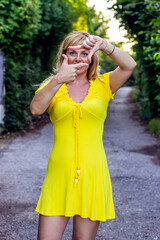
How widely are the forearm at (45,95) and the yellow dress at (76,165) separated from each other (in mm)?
146

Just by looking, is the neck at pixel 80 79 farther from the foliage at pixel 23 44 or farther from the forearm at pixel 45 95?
the foliage at pixel 23 44

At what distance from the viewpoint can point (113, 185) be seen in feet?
19.3

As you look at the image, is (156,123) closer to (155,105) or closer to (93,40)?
(155,105)

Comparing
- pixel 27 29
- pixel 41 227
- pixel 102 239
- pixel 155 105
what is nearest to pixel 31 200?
pixel 102 239

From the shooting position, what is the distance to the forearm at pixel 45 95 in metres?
2.26

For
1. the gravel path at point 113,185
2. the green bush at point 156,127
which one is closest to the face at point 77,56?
the gravel path at point 113,185

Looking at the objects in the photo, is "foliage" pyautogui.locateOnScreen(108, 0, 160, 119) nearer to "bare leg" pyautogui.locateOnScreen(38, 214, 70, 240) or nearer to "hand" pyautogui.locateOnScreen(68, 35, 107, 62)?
"hand" pyautogui.locateOnScreen(68, 35, 107, 62)

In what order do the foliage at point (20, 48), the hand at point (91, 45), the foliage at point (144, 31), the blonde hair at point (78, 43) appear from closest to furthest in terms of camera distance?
the hand at point (91, 45)
the blonde hair at point (78, 43)
the foliage at point (144, 31)
the foliage at point (20, 48)

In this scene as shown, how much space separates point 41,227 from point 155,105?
10.8 m

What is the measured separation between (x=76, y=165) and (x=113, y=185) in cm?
359

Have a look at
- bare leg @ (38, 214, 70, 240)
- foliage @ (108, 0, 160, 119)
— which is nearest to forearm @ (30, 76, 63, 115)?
bare leg @ (38, 214, 70, 240)

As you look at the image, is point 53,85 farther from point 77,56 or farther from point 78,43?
point 78,43

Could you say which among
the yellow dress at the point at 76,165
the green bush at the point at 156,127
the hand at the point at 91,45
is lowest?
the green bush at the point at 156,127

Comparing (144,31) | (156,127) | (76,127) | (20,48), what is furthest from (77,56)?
(156,127)
